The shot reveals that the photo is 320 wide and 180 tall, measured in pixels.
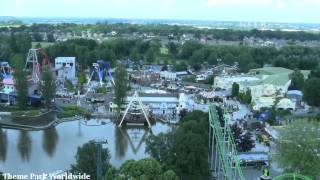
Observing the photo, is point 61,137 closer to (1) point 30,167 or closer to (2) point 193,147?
(1) point 30,167

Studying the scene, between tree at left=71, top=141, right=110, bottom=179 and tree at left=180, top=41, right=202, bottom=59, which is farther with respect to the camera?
tree at left=180, top=41, right=202, bottom=59

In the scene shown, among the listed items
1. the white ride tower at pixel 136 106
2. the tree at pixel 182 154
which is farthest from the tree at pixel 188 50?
the tree at pixel 182 154

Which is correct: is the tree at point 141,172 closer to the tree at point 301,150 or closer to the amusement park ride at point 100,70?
the tree at point 301,150

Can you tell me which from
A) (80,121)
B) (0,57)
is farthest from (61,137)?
(0,57)

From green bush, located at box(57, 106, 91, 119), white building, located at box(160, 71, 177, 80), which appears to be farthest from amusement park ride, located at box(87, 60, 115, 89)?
green bush, located at box(57, 106, 91, 119)

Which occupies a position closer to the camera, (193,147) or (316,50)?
(193,147)

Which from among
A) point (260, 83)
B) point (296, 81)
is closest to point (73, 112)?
point (260, 83)

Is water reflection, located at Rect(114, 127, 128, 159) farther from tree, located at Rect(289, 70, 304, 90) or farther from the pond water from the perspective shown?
tree, located at Rect(289, 70, 304, 90)

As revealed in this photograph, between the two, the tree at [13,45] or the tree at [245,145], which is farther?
the tree at [13,45]
